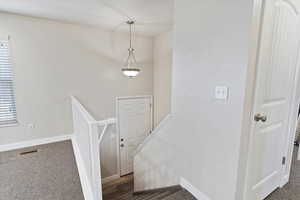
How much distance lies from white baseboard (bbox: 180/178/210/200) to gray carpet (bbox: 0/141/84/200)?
1.20m

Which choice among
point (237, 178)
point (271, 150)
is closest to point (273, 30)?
point (271, 150)

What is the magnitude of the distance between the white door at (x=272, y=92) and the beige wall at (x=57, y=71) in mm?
3294

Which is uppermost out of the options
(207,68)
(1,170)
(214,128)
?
(207,68)

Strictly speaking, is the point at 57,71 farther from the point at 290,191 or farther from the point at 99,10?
the point at 290,191

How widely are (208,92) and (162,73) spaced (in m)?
2.83

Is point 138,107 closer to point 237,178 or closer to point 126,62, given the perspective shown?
point 126,62

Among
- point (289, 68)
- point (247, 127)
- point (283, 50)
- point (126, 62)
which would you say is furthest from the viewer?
point (126, 62)

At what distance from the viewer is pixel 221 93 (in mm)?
1340

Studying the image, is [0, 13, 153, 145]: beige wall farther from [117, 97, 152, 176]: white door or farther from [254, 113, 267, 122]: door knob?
[254, 113, 267, 122]: door knob

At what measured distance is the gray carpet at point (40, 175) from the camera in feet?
5.84

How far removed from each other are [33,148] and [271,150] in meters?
3.75

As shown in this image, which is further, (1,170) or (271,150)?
(1,170)

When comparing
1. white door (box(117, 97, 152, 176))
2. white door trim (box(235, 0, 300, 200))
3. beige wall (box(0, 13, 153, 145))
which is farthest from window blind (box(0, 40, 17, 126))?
white door trim (box(235, 0, 300, 200))

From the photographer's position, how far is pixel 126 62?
4141mm
